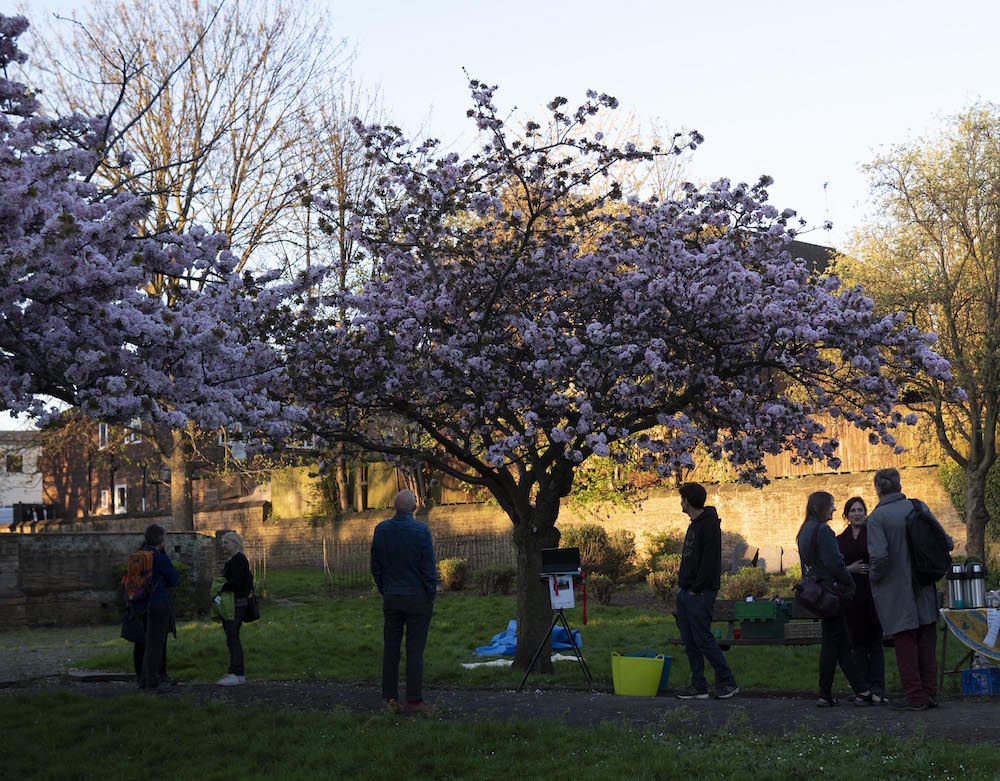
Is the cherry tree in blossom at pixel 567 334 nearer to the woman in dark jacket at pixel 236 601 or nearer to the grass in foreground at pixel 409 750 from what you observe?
the woman in dark jacket at pixel 236 601

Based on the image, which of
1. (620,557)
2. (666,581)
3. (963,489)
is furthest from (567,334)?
(620,557)

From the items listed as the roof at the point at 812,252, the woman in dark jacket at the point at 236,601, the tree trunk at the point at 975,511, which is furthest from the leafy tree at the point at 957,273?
the roof at the point at 812,252

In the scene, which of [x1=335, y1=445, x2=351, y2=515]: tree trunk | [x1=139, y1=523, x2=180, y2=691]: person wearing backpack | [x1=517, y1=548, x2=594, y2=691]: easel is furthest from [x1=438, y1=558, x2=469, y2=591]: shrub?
[x1=517, y1=548, x2=594, y2=691]: easel

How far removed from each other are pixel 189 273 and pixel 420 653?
404 centimetres

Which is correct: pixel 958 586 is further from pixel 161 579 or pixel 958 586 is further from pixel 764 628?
pixel 161 579

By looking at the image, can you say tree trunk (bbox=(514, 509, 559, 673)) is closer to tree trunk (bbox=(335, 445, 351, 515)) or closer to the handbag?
the handbag

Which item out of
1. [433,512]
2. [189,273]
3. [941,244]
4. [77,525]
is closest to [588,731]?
[189,273]

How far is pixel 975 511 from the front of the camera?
20.4 metres

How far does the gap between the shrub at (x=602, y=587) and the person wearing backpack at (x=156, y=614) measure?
467 inches

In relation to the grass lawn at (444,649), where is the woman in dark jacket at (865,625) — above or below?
above

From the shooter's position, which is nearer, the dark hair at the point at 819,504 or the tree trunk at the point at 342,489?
the dark hair at the point at 819,504

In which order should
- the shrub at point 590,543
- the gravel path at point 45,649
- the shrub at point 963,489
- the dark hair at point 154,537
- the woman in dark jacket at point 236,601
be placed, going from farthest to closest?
the shrub at point 590,543
the shrub at point 963,489
the gravel path at point 45,649
the woman in dark jacket at point 236,601
the dark hair at point 154,537

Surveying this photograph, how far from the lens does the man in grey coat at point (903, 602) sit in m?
9.45

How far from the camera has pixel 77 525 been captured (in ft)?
143
